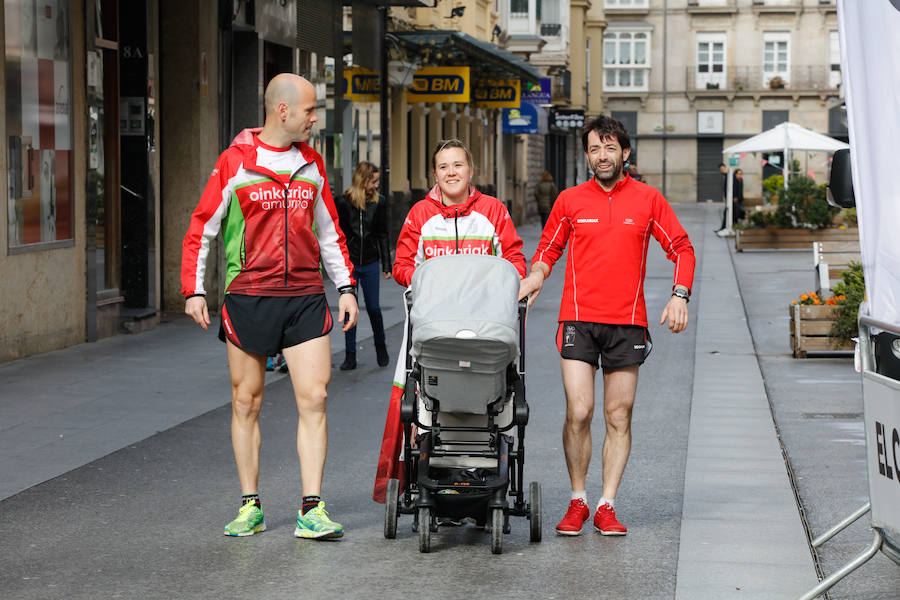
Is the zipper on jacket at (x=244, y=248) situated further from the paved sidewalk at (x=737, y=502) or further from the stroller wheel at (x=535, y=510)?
the paved sidewalk at (x=737, y=502)

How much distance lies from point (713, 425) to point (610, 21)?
74993mm

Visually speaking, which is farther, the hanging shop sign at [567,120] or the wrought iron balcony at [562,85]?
the wrought iron balcony at [562,85]

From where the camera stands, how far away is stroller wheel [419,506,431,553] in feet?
20.1

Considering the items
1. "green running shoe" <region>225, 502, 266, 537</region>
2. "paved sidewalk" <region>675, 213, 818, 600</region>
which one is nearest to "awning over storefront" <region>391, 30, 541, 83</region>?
"paved sidewalk" <region>675, 213, 818, 600</region>

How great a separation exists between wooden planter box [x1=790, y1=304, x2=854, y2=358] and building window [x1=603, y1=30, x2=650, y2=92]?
230 ft

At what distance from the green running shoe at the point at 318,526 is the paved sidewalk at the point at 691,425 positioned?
1.01 m

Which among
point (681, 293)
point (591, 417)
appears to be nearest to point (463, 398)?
point (591, 417)

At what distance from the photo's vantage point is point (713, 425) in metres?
9.59

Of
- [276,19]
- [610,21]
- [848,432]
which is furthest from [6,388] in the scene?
[610,21]

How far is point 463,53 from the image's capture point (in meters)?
29.5

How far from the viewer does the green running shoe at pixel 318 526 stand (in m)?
6.35

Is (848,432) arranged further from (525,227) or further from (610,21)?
(610,21)

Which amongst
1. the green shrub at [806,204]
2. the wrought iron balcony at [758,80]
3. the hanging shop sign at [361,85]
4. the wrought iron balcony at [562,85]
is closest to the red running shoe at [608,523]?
the hanging shop sign at [361,85]

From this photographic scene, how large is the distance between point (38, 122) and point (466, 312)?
839cm
